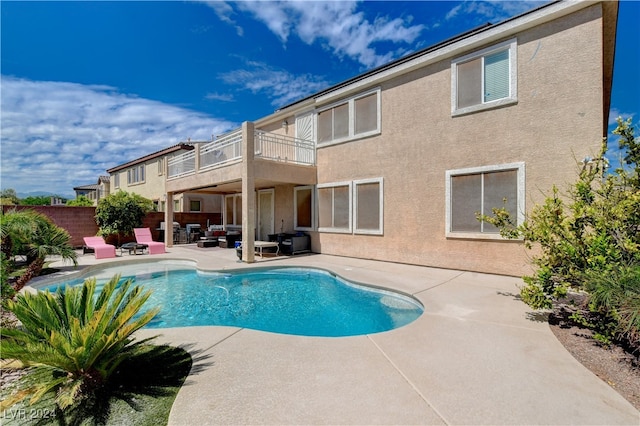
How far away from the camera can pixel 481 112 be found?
9734mm

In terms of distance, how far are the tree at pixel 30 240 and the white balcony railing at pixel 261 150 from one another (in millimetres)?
6900

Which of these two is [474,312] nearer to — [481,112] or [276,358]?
[276,358]

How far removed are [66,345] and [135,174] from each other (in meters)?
32.9

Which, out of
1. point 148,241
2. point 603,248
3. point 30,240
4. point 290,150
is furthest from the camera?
point 148,241

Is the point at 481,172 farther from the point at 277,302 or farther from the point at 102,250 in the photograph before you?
the point at 102,250

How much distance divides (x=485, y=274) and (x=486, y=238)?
1.17 metres

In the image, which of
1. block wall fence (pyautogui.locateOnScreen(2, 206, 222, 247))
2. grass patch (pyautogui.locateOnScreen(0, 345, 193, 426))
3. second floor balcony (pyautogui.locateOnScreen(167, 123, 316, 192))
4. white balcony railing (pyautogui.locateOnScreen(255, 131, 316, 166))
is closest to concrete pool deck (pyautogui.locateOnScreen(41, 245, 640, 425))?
grass patch (pyautogui.locateOnScreen(0, 345, 193, 426))

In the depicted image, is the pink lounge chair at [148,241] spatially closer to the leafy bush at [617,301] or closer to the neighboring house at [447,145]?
the neighboring house at [447,145]

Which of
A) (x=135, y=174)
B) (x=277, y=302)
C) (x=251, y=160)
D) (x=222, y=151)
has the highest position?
(x=135, y=174)

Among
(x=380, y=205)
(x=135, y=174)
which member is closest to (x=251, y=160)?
(x=380, y=205)

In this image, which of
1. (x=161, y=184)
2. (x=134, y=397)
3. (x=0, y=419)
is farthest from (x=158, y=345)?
(x=161, y=184)

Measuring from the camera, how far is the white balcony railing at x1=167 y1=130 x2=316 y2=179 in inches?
540

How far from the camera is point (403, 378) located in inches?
141

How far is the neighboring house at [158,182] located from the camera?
25.0 m
